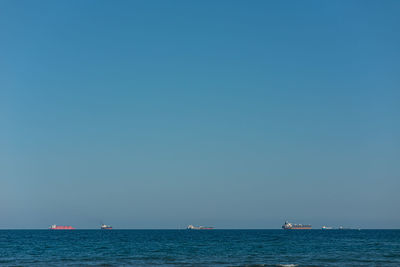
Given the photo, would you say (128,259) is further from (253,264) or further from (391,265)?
(391,265)

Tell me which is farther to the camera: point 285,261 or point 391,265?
point 285,261

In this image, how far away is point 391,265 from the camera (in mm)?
52875

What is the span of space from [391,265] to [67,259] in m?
44.4

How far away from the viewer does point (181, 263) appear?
56281 millimetres

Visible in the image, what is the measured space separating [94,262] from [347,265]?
109ft

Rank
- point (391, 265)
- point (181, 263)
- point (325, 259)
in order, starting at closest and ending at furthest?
point (391, 265), point (181, 263), point (325, 259)

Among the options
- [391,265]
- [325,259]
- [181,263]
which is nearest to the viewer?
[391,265]

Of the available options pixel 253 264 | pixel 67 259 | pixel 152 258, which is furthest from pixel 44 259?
pixel 253 264

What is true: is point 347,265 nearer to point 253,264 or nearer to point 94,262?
point 253,264

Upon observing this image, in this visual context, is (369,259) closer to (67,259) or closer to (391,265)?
(391,265)

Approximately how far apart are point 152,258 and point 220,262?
12.0 metres

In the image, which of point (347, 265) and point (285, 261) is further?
point (285, 261)

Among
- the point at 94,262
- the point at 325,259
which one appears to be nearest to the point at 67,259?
the point at 94,262

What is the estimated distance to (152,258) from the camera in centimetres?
6362
